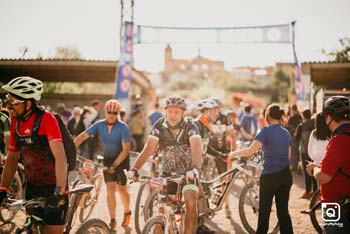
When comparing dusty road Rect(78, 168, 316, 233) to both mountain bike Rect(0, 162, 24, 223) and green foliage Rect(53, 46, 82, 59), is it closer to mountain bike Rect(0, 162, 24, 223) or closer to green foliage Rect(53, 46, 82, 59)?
mountain bike Rect(0, 162, 24, 223)

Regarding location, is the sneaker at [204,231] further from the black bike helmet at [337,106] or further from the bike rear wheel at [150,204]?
the black bike helmet at [337,106]

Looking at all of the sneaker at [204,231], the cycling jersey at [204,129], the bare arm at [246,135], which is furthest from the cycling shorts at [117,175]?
the bare arm at [246,135]

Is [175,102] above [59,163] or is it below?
above

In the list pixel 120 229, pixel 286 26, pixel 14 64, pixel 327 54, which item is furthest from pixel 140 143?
pixel 327 54

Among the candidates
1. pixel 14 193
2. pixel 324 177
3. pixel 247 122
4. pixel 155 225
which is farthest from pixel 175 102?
pixel 247 122

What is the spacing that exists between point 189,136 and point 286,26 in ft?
57.5

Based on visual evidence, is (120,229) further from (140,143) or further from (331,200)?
(140,143)

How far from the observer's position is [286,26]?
70.8 ft

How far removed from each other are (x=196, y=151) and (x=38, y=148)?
2093 millimetres

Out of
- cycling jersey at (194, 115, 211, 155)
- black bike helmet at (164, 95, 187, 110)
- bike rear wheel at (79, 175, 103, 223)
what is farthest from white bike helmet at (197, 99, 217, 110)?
black bike helmet at (164, 95, 187, 110)

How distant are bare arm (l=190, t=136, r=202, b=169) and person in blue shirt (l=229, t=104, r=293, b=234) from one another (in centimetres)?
88

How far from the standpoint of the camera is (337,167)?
3.62m

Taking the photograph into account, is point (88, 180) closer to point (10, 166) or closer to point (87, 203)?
point (87, 203)

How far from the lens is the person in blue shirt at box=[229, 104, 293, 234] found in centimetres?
577
